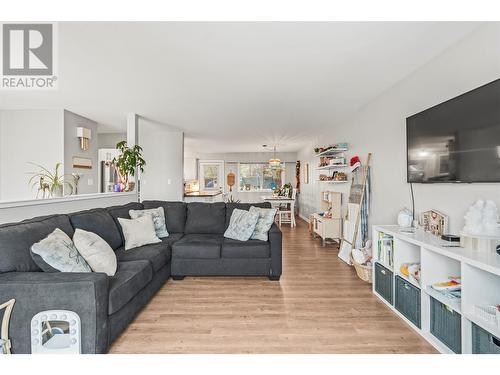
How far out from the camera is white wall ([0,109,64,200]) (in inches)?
168

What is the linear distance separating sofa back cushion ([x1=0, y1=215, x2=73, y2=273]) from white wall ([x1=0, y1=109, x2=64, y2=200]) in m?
3.00

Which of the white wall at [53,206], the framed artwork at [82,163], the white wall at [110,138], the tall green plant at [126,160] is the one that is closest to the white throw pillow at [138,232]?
the white wall at [53,206]

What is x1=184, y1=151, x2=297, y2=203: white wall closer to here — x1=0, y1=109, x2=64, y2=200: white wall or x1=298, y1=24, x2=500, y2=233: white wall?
x1=298, y1=24, x2=500, y2=233: white wall

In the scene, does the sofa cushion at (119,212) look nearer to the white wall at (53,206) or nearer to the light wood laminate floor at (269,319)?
the white wall at (53,206)

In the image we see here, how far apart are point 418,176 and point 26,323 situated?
3.36m

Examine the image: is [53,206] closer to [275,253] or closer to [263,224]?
[263,224]

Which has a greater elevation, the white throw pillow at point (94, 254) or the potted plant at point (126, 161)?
the potted plant at point (126, 161)

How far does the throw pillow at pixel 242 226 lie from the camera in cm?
317

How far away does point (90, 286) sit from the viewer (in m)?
1.54

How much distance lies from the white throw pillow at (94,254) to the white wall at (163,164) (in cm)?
398

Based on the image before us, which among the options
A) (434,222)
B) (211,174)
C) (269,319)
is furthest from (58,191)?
(211,174)

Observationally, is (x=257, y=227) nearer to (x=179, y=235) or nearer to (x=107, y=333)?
(x=179, y=235)

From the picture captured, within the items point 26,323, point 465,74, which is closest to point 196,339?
point 26,323
